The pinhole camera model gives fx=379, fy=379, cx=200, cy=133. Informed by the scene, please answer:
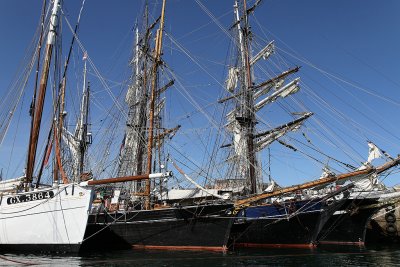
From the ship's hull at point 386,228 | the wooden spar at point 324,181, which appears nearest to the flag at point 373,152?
the wooden spar at point 324,181

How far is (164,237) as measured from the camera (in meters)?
24.0

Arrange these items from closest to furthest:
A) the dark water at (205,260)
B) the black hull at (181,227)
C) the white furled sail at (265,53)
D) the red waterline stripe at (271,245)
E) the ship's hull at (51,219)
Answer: the dark water at (205,260) < the ship's hull at (51,219) < the black hull at (181,227) < the red waterline stripe at (271,245) < the white furled sail at (265,53)

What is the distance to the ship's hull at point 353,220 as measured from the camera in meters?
27.9

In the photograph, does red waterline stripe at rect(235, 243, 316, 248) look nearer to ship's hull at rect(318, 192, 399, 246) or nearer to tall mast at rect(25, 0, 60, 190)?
ship's hull at rect(318, 192, 399, 246)

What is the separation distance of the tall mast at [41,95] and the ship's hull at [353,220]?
21.4 m

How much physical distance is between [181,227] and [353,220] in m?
13.8

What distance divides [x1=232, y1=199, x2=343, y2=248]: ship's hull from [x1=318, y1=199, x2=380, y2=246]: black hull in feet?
5.57

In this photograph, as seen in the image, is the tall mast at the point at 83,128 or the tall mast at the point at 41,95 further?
the tall mast at the point at 83,128

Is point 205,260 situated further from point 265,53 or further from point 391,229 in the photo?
point 265,53

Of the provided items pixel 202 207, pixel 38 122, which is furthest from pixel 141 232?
pixel 38 122

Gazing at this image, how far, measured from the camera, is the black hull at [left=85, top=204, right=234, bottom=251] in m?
23.2

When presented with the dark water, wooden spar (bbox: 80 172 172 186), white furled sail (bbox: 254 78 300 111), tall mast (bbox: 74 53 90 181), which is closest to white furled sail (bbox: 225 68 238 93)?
white furled sail (bbox: 254 78 300 111)

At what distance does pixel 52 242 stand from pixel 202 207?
892 cm

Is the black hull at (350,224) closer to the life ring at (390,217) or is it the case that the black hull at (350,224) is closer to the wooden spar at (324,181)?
the wooden spar at (324,181)
